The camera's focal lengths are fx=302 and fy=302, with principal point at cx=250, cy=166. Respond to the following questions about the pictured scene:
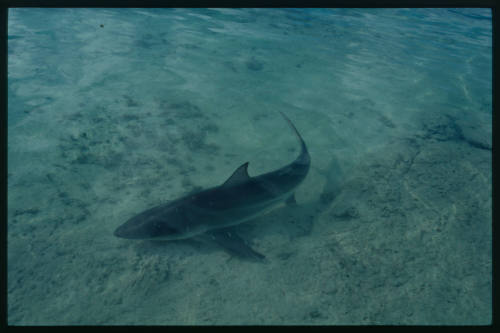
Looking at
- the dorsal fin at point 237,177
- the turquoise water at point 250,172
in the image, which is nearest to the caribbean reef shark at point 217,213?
the dorsal fin at point 237,177

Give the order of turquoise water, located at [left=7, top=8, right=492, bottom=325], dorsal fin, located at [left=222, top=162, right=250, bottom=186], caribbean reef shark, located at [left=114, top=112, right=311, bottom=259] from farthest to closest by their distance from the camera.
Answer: dorsal fin, located at [left=222, top=162, right=250, bottom=186] → caribbean reef shark, located at [left=114, top=112, right=311, bottom=259] → turquoise water, located at [left=7, top=8, right=492, bottom=325]

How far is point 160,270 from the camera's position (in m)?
3.96

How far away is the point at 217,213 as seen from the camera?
4.43 meters

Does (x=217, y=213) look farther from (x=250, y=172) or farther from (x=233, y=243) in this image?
(x=250, y=172)

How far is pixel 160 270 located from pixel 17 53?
405 inches

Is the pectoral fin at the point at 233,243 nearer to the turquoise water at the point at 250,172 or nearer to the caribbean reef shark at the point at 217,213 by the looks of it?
the caribbean reef shark at the point at 217,213

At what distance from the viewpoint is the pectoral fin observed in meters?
4.23

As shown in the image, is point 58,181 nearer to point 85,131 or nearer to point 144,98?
point 85,131

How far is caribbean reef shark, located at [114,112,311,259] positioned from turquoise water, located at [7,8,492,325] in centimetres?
24

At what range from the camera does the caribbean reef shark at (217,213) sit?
4105mm

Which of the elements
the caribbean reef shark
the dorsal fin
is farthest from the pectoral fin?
the dorsal fin

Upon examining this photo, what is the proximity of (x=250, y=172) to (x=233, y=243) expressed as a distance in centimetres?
211

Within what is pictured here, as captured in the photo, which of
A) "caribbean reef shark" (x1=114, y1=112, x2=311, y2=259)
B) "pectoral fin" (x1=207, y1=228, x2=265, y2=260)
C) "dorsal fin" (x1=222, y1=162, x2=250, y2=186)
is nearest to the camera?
"caribbean reef shark" (x1=114, y1=112, x2=311, y2=259)

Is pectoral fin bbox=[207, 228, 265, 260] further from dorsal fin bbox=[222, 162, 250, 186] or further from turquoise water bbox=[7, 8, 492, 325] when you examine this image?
dorsal fin bbox=[222, 162, 250, 186]
